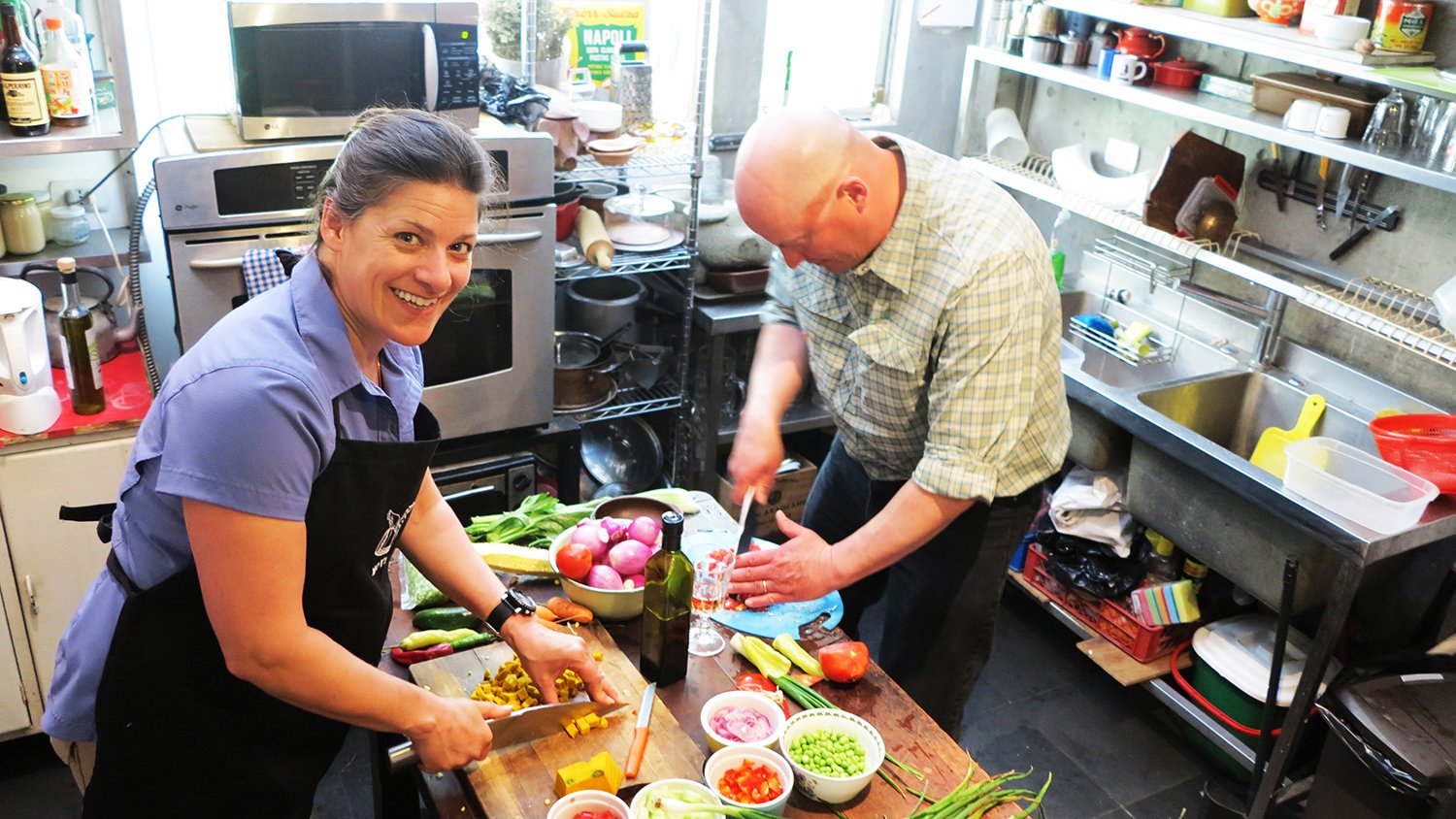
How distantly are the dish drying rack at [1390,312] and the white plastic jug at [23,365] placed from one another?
3.07m

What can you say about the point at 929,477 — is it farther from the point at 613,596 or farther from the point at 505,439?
the point at 505,439

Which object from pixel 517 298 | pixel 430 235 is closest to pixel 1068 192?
pixel 517 298

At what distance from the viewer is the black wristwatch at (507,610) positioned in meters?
1.87

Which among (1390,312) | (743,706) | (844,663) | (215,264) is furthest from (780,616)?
(1390,312)

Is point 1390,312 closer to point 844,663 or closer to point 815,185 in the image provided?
point 815,185

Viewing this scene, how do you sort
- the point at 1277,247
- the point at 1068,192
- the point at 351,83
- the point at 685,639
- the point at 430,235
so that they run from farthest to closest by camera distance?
the point at 1068,192, the point at 1277,247, the point at 351,83, the point at 685,639, the point at 430,235

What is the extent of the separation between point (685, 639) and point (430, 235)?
793 millimetres

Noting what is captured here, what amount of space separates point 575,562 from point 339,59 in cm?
145

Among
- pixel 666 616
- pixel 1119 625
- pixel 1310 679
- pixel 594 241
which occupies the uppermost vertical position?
pixel 594 241

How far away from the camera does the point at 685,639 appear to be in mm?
1901

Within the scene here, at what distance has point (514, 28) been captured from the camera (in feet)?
11.1

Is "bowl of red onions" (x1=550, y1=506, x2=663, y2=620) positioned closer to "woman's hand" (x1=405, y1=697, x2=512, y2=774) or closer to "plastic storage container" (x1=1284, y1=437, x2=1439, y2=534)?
"woman's hand" (x1=405, y1=697, x2=512, y2=774)

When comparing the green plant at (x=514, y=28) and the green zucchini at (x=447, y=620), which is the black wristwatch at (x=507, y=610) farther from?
the green plant at (x=514, y=28)

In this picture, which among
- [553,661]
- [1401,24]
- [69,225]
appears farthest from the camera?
[69,225]
